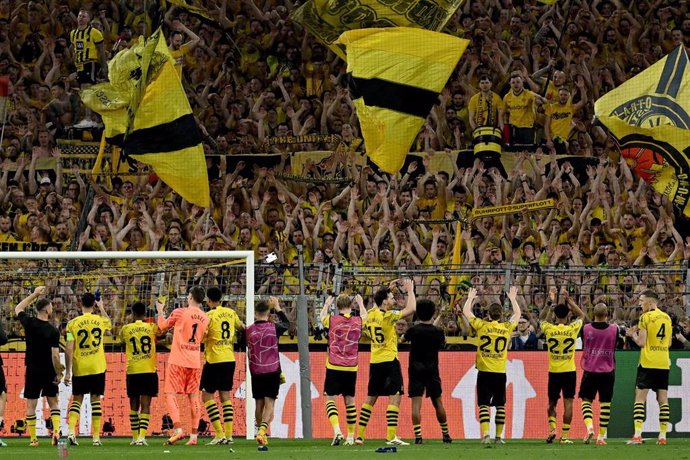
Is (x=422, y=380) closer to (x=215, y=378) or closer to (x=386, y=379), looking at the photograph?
(x=386, y=379)

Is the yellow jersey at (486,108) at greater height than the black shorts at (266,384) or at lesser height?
greater

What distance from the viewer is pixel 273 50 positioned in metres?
25.5

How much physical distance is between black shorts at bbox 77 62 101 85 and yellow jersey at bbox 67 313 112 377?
8406 mm

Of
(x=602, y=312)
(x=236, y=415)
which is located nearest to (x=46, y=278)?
(x=236, y=415)

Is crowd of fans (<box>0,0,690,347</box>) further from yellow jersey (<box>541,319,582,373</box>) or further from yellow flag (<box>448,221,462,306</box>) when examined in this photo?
yellow jersey (<box>541,319,582,373</box>)

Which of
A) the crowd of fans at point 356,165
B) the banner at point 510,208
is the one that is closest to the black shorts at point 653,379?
the crowd of fans at point 356,165

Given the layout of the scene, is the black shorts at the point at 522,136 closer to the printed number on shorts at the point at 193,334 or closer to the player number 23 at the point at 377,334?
the player number 23 at the point at 377,334

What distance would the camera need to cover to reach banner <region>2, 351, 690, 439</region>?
63.9 ft

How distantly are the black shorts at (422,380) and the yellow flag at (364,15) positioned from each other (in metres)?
6.99

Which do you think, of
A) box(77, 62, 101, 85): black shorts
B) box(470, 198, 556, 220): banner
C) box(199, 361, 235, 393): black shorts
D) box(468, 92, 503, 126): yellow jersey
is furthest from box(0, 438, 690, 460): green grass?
box(77, 62, 101, 85): black shorts

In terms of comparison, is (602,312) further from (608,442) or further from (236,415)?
(236,415)

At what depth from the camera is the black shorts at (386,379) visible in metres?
17.0

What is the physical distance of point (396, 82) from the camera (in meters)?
20.9

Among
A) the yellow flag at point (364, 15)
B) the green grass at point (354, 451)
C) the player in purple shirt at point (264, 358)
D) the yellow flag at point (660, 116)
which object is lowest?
the green grass at point (354, 451)
